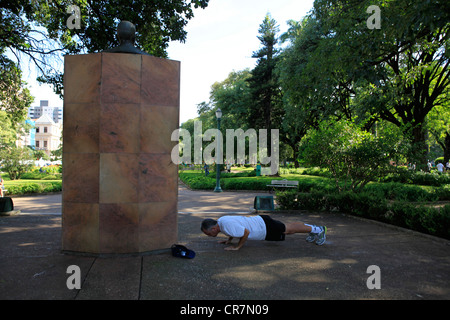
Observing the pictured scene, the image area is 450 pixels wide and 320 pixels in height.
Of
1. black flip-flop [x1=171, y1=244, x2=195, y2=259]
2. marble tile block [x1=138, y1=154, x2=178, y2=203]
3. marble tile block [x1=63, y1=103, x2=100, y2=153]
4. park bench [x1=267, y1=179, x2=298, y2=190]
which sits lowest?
black flip-flop [x1=171, y1=244, x2=195, y2=259]

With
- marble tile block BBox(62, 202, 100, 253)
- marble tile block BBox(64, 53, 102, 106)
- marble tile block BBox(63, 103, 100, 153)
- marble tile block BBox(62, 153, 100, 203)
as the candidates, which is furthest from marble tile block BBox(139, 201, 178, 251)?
marble tile block BBox(64, 53, 102, 106)

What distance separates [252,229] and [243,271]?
3.54ft

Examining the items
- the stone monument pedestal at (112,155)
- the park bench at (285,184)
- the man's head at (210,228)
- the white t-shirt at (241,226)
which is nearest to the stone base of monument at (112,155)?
the stone monument pedestal at (112,155)

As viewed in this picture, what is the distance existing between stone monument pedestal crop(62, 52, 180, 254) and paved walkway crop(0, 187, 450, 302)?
0.40 m

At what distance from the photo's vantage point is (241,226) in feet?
16.9

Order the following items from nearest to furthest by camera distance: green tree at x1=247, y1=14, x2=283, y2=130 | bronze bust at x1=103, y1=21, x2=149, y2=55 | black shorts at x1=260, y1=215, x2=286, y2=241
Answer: bronze bust at x1=103, y1=21, x2=149, y2=55
black shorts at x1=260, y1=215, x2=286, y2=241
green tree at x1=247, y1=14, x2=283, y2=130

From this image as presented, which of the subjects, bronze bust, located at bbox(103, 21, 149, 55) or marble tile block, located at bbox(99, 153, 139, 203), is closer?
marble tile block, located at bbox(99, 153, 139, 203)

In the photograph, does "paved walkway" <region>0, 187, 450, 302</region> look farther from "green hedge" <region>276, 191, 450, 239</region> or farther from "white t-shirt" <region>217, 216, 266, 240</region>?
"green hedge" <region>276, 191, 450, 239</region>

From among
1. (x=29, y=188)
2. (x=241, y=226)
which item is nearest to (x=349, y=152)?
(x=241, y=226)

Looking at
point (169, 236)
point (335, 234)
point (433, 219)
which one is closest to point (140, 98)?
point (169, 236)

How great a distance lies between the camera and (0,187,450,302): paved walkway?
3.55 metres

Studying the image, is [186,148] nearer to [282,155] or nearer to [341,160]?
[282,155]

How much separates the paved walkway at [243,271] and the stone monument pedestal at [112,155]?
1.32ft

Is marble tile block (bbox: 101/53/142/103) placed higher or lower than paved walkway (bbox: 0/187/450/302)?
higher
